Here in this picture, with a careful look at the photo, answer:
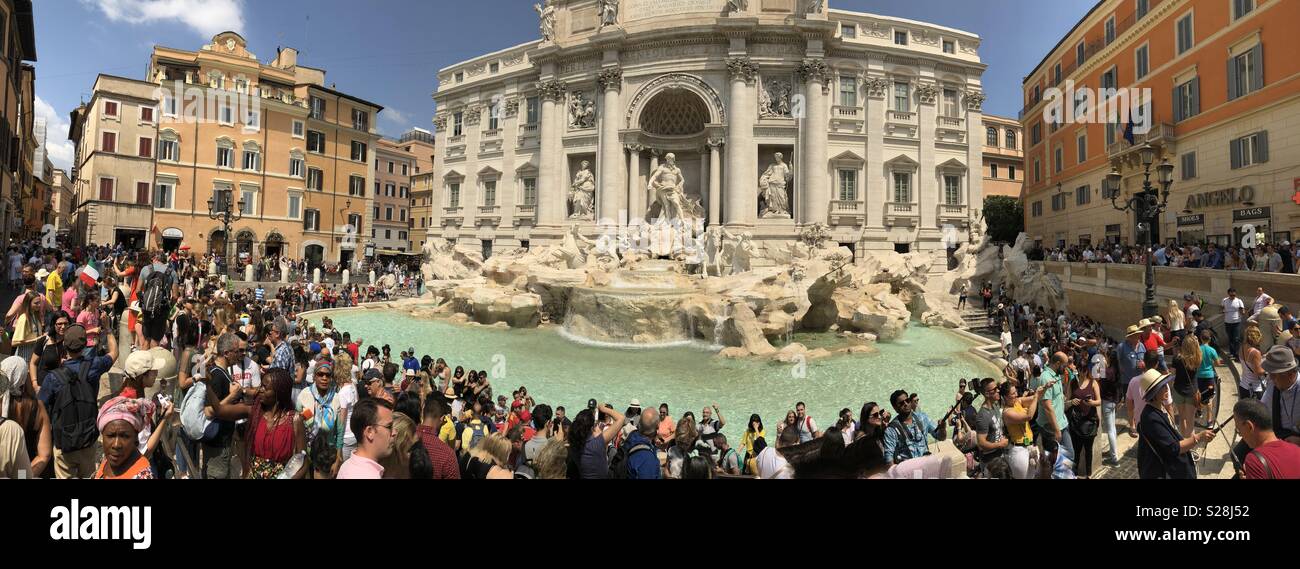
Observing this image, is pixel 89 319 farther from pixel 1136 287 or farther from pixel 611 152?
pixel 611 152

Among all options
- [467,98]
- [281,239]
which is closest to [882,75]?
[467,98]

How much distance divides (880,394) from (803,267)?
24.6ft

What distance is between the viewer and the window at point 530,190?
100ft

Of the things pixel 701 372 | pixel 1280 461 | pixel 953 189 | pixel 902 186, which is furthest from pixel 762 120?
pixel 1280 461

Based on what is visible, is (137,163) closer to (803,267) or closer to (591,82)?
(591,82)

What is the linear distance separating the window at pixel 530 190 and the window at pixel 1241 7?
→ 93.5 feet

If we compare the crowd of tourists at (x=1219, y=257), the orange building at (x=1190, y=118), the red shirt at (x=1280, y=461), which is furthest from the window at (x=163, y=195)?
the orange building at (x=1190, y=118)

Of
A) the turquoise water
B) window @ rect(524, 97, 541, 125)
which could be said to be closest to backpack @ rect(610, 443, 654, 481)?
the turquoise water

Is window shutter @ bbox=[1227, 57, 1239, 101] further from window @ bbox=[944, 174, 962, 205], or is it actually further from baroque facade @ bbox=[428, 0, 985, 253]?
window @ bbox=[944, 174, 962, 205]

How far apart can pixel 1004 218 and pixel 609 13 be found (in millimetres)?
29091

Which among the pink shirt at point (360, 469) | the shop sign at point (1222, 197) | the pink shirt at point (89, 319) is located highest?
the shop sign at point (1222, 197)

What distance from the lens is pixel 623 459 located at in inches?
137

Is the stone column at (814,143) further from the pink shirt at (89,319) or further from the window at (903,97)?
the pink shirt at (89,319)

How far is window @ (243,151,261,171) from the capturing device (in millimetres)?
30203
